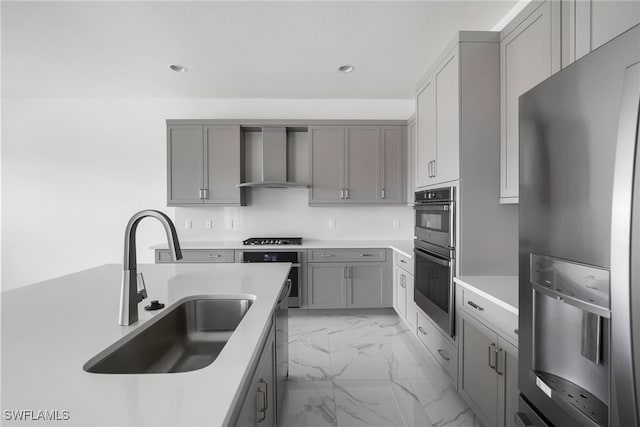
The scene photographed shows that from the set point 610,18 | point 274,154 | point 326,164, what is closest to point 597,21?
point 610,18

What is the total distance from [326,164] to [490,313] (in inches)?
96.3

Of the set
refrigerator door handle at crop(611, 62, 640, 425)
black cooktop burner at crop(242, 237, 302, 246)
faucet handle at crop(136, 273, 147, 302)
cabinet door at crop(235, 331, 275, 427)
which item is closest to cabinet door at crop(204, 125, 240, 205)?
black cooktop burner at crop(242, 237, 302, 246)

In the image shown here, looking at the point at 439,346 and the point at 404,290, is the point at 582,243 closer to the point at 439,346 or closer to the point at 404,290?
the point at 439,346

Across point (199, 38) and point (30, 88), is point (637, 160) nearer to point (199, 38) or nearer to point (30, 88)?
point (199, 38)

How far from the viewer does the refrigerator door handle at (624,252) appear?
23.0 inches

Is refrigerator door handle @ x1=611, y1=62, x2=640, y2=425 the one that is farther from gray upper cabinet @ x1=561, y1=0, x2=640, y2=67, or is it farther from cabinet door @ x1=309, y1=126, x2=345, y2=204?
cabinet door @ x1=309, y1=126, x2=345, y2=204

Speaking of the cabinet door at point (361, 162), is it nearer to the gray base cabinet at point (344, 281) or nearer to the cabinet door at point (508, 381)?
the gray base cabinet at point (344, 281)

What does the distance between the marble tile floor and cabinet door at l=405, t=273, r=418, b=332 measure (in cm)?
23

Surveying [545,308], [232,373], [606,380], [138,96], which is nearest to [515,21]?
[545,308]

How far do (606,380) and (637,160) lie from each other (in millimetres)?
533

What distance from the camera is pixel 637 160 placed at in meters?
0.58

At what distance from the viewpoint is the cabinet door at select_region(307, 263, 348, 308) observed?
10.6ft

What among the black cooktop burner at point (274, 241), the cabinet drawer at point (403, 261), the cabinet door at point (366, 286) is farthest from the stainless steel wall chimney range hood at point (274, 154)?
the cabinet drawer at point (403, 261)

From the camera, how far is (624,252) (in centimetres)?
60
